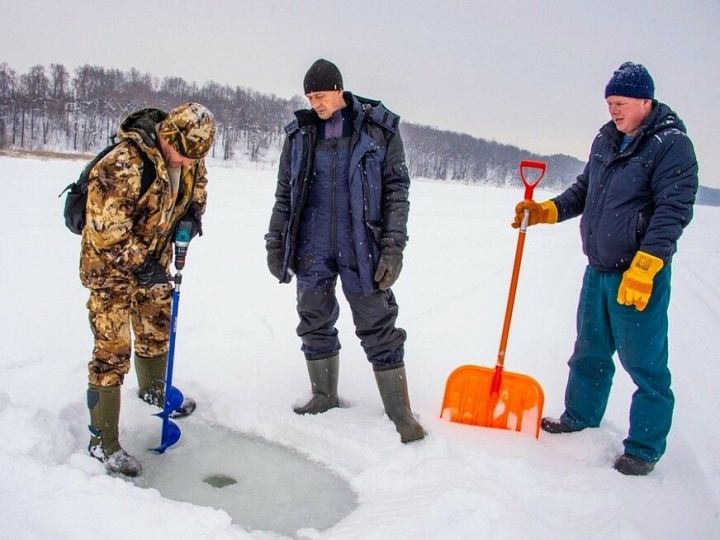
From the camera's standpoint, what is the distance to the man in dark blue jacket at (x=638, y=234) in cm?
282

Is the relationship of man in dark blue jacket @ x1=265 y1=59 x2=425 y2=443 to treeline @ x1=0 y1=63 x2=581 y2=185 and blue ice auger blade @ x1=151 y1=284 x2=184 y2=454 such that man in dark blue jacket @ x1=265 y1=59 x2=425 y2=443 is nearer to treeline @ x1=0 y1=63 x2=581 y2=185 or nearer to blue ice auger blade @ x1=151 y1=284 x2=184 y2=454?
blue ice auger blade @ x1=151 y1=284 x2=184 y2=454

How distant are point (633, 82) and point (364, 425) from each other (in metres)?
2.37

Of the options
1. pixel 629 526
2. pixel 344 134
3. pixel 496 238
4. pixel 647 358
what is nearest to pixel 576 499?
pixel 629 526

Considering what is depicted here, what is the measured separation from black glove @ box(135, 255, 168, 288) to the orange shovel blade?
5.90ft

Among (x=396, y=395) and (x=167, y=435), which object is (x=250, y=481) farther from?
(x=396, y=395)

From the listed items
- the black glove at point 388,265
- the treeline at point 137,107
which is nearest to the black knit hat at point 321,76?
the black glove at point 388,265

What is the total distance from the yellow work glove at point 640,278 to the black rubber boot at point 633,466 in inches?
32.7

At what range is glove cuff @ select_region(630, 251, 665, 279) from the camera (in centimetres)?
277

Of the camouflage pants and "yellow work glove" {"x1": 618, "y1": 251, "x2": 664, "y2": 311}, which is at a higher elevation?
"yellow work glove" {"x1": 618, "y1": 251, "x2": 664, "y2": 311}

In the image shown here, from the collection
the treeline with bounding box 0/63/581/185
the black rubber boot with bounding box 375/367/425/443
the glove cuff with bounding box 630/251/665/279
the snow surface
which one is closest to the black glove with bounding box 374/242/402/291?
the black rubber boot with bounding box 375/367/425/443

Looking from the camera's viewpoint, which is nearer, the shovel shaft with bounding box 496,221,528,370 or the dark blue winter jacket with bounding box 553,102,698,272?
the dark blue winter jacket with bounding box 553,102,698,272

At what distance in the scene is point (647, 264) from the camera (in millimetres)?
2789

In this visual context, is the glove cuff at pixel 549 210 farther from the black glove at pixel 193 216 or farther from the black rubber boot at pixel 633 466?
the black glove at pixel 193 216

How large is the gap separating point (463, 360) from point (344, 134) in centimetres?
231
